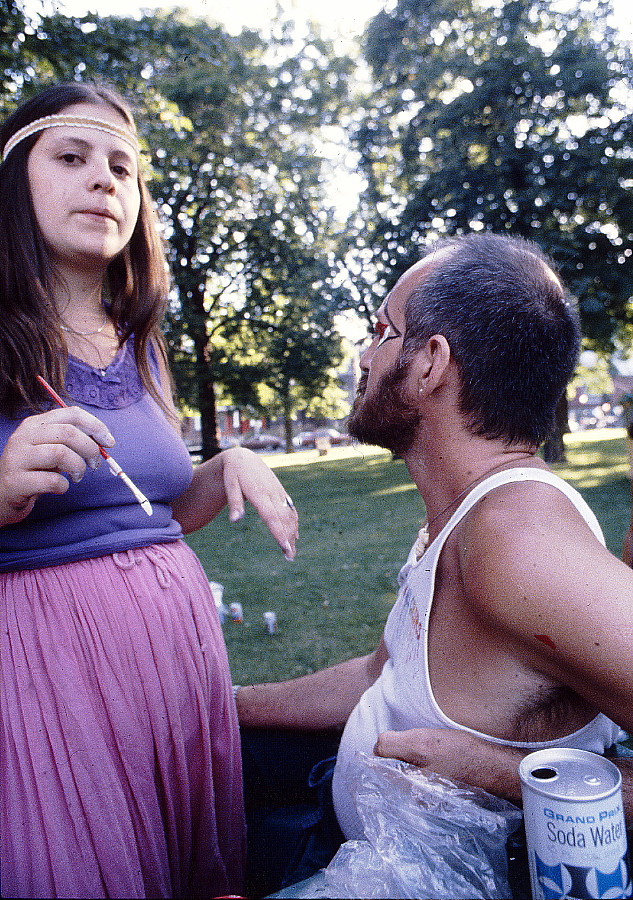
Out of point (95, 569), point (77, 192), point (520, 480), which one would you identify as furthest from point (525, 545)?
point (77, 192)

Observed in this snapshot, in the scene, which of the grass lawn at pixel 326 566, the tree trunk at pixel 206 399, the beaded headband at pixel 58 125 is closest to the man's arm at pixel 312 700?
the grass lawn at pixel 326 566

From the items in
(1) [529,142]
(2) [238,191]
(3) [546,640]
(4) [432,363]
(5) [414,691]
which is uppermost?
(2) [238,191]

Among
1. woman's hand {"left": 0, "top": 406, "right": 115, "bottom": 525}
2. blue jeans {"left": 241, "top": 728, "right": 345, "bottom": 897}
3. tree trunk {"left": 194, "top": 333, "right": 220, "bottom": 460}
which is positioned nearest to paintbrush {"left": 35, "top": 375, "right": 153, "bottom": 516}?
woman's hand {"left": 0, "top": 406, "right": 115, "bottom": 525}

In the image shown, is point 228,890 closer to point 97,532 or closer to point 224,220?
point 97,532

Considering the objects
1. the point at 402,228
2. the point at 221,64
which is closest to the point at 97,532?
the point at 402,228

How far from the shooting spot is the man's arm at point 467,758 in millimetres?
1459

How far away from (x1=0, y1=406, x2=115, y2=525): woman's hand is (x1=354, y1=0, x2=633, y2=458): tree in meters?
12.8

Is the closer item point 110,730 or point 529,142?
point 110,730

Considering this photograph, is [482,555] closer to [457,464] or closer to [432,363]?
[457,464]

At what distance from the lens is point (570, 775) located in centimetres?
115

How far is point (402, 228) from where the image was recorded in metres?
15.4

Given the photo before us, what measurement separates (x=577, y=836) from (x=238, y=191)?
73.5 ft

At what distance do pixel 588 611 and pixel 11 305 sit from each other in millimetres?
1433

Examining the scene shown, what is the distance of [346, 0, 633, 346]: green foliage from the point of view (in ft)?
44.6
